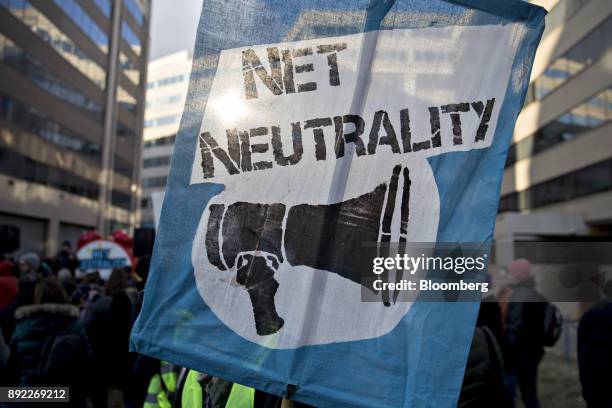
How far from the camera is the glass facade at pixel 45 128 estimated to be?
28734 millimetres

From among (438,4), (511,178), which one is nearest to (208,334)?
(438,4)

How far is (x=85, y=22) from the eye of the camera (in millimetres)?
38531

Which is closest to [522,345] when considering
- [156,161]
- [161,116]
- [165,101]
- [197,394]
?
[197,394]

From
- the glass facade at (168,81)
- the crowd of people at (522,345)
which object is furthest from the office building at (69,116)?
the glass facade at (168,81)

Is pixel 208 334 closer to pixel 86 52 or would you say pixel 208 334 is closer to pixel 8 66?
pixel 8 66

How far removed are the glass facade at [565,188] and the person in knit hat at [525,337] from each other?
21624 mm

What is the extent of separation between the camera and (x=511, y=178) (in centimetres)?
3741

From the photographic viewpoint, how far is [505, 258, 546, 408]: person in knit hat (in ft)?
19.8

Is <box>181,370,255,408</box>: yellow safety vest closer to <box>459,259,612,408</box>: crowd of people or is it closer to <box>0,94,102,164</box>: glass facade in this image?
<box>459,259,612,408</box>: crowd of people

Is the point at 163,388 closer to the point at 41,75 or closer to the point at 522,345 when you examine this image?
the point at 522,345

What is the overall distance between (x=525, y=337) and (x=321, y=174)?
4.88 metres

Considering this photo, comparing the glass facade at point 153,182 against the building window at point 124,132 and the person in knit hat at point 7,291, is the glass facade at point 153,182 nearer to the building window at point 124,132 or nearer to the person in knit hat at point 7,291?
the building window at point 124,132

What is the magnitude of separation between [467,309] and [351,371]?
1.47 feet

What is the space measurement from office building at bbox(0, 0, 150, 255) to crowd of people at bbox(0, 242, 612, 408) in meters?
26.4
